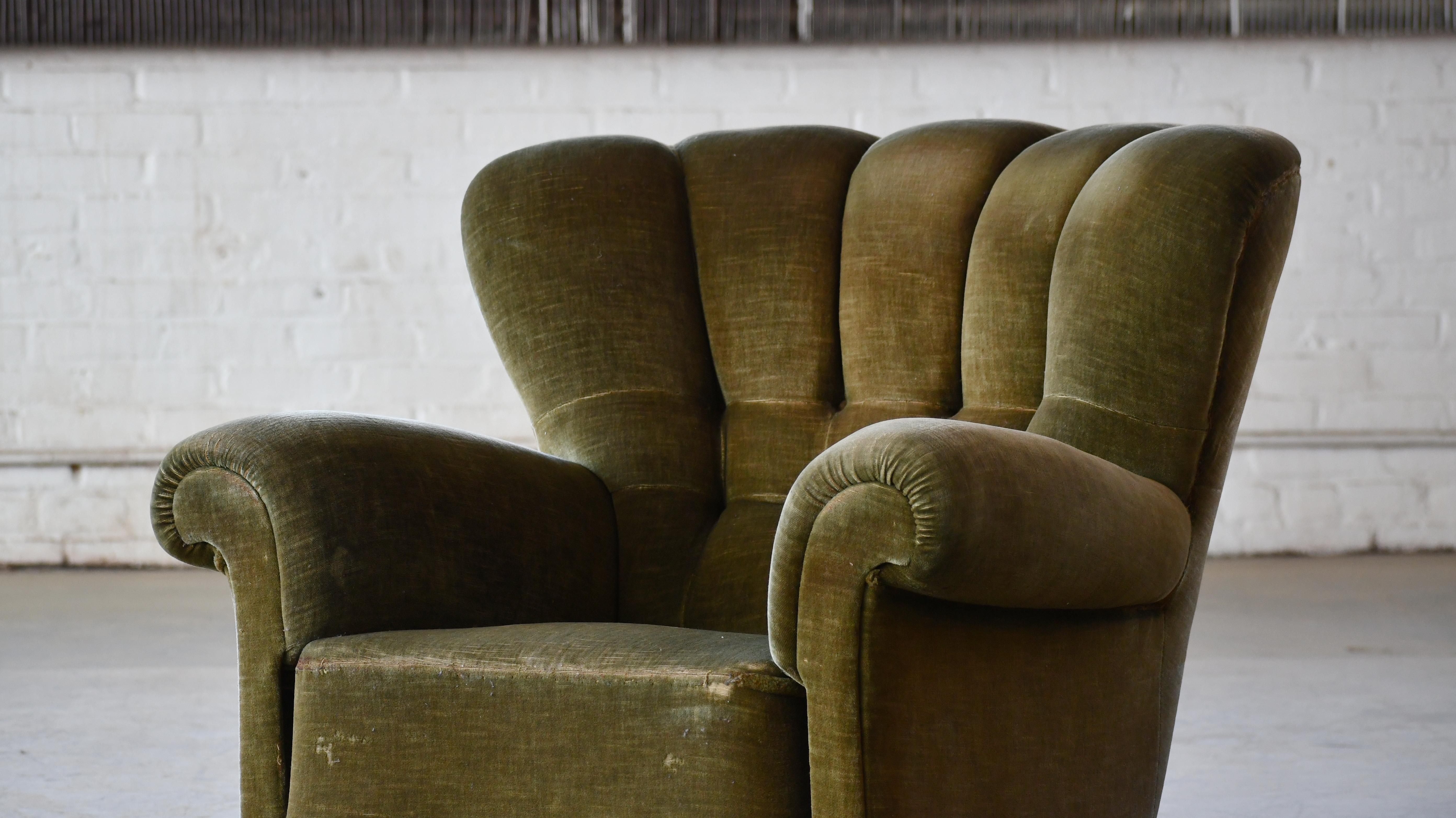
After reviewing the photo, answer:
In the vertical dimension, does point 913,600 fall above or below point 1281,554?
above

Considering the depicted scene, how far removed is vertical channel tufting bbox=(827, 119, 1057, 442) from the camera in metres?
1.46

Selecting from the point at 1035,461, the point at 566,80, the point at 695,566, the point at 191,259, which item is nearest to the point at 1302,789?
the point at 695,566

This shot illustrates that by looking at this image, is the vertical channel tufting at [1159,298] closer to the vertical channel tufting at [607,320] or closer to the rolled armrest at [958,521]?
the rolled armrest at [958,521]

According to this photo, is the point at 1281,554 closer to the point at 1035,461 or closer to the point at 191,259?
the point at 1035,461

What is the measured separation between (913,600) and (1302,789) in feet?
3.60

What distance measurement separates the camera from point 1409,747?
193 cm

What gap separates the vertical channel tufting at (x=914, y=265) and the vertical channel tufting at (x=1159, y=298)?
0.23 m

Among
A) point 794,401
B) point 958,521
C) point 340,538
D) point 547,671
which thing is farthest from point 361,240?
point 958,521

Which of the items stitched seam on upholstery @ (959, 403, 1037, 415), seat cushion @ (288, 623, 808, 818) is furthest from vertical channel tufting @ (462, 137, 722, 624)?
seat cushion @ (288, 623, 808, 818)

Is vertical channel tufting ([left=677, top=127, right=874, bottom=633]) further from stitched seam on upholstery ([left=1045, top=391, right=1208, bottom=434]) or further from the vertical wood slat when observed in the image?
the vertical wood slat

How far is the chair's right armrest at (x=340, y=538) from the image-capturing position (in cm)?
111

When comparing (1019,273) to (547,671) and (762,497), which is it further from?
(547,671)

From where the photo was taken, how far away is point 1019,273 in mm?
1364

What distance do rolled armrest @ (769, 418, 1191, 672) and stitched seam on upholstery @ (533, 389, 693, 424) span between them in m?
0.57
